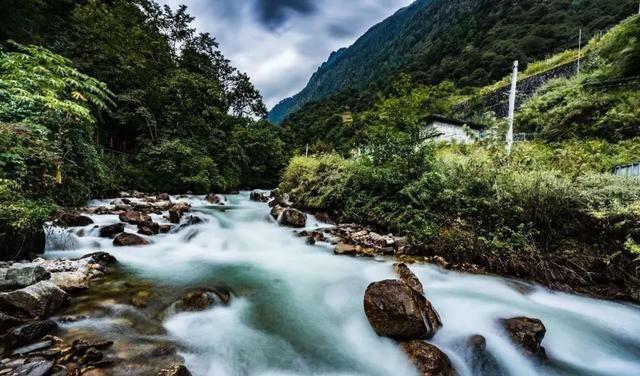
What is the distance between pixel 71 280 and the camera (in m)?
5.10

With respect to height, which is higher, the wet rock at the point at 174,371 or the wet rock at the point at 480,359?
the wet rock at the point at 174,371

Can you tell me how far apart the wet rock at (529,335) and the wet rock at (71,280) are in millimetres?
6973

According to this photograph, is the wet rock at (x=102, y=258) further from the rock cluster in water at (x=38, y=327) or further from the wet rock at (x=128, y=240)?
the wet rock at (x=128, y=240)

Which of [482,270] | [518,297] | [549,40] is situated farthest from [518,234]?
[549,40]

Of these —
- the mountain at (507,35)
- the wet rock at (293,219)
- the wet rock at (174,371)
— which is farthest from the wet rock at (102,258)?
the mountain at (507,35)

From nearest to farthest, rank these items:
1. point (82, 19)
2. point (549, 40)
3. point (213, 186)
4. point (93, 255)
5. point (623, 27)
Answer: point (93, 255) → point (623, 27) → point (82, 19) → point (213, 186) → point (549, 40)

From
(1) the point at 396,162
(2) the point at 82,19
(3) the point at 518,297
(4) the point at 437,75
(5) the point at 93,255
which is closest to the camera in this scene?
(3) the point at 518,297

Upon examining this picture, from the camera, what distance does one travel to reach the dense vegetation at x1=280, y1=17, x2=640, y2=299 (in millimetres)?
6250

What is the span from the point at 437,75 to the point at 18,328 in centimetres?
5483

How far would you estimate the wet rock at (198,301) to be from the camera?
4.71 metres

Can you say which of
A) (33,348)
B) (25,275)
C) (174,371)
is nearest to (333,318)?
(174,371)

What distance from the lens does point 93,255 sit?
21.4 feet

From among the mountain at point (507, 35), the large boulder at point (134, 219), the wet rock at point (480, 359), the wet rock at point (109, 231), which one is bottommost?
the wet rock at point (480, 359)

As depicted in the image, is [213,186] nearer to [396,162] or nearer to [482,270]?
[396,162]
